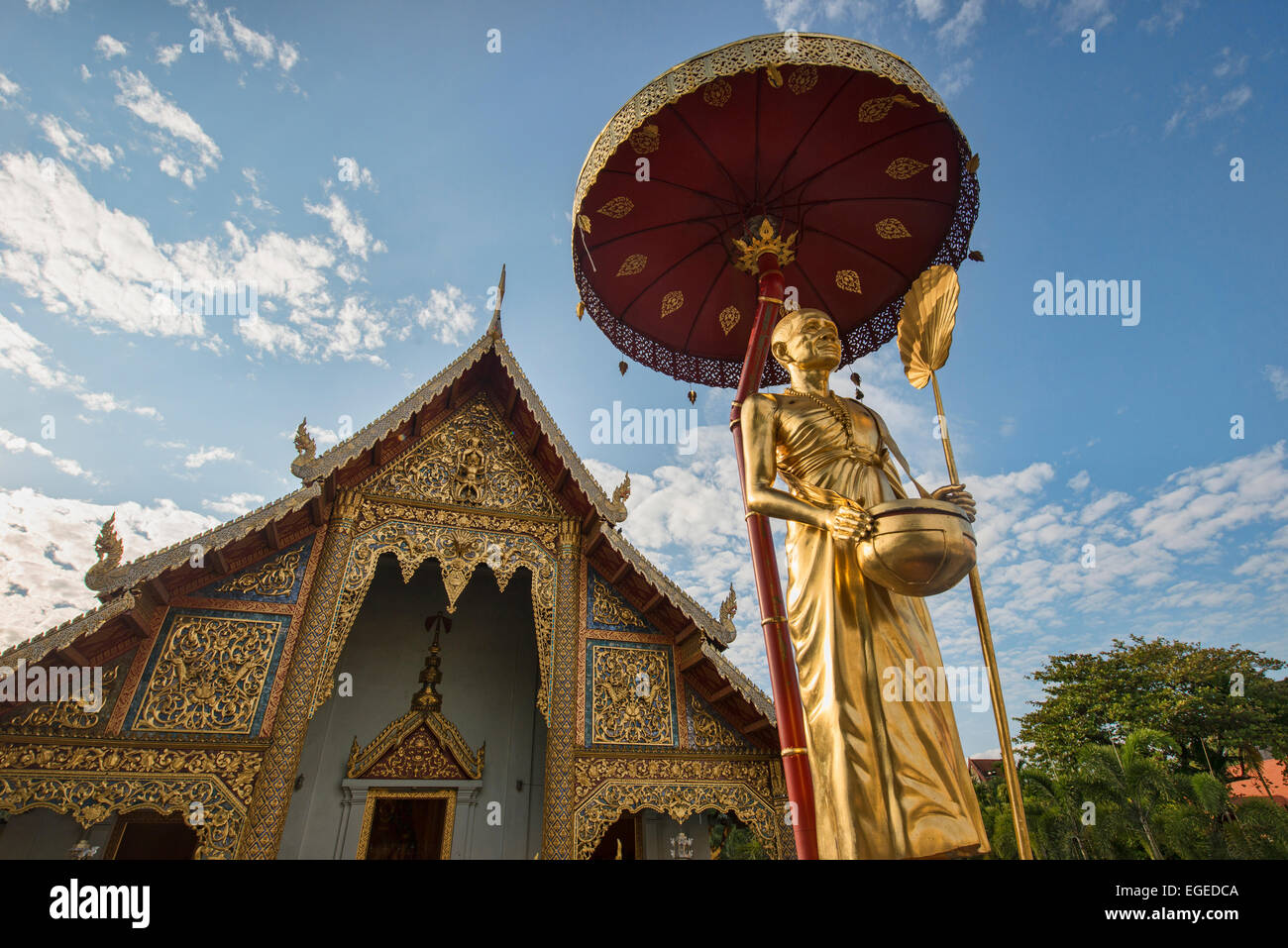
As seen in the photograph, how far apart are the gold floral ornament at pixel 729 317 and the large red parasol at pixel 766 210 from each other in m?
0.01

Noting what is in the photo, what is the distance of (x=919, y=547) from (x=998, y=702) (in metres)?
0.73

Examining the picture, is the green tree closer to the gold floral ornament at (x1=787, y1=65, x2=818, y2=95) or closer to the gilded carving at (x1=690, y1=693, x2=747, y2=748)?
the gilded carving at (x1=690, y1=693, x2=747, y2=748)

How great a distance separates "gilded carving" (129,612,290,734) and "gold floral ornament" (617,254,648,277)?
3936mm

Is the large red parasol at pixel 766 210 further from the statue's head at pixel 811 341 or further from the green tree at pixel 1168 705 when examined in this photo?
the green tree at pixel 1168 705

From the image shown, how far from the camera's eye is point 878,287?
5289mm

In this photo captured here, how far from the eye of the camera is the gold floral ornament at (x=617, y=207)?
15.2ft

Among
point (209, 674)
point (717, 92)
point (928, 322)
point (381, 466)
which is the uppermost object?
point (717, 92)

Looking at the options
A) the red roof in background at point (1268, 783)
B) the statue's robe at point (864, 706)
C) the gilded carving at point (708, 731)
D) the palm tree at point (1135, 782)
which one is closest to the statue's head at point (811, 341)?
the statue's robe at point (864, 706)

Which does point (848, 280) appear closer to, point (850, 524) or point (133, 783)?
point (850, 524)

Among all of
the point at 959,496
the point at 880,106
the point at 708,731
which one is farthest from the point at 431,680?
the point at 880,106

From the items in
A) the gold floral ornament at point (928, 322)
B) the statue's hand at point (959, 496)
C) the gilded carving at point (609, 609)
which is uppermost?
the gold floral ornament at point (928, 322)

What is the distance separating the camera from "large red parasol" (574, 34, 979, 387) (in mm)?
3953

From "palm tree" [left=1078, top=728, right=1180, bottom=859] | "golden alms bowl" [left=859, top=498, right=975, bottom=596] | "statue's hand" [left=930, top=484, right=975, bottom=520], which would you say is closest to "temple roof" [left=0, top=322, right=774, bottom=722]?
"statue's hand" [left=930, top=484, right=975, bottom=520]

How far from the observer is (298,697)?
492cm
